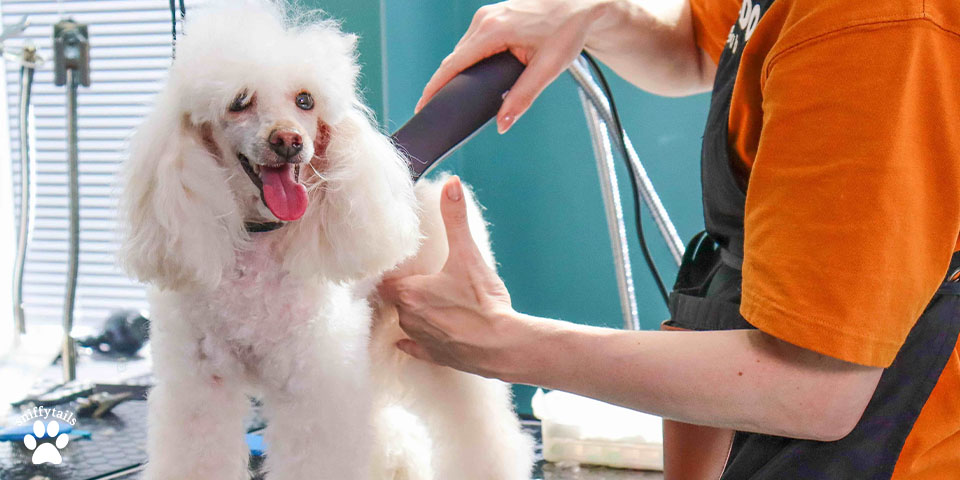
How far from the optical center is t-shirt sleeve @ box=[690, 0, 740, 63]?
0.88 meters

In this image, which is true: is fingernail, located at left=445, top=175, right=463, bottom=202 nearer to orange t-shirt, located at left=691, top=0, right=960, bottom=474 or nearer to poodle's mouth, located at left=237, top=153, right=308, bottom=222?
poodle's mouth, located at left=237, top=153, right=308, bottom=222

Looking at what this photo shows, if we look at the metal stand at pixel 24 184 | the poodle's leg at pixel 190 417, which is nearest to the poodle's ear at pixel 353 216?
the poodle's leg at pixel 190 417

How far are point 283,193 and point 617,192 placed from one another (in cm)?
69

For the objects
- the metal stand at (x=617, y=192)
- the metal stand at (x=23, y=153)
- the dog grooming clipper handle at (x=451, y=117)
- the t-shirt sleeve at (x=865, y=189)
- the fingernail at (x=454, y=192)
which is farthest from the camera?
the metal stand at (x=617, y=192)

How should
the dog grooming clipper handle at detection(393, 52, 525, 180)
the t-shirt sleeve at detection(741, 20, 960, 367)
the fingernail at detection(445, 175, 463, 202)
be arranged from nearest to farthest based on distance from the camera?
the t-shirt sleeve at detection(741, 20, 960, 367), the fingernail at detection(445, 175, 463, 202), the dog grooming clipper handle at detection(393, 52, 525, 180)

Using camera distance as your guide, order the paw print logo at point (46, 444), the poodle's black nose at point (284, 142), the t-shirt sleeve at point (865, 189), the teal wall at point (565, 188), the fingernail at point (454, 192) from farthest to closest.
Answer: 1. the teal wall at point (565, 188)
2. the paw print logo at point (46, 444)
3. the fingernail at point (454, 192)
4. the poodle's black nose at point (284, 142)
5. the t-shirt sleeve at point (865, 189)

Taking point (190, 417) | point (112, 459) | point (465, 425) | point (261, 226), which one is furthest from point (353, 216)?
point (112, 459)

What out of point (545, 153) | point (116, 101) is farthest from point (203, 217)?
point (545, 153)

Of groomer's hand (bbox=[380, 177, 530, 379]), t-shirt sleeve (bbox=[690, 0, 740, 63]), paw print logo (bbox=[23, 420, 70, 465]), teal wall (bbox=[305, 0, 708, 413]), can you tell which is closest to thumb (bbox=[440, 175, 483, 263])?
groomer's hand (bbox=[380, 177, 530, 379])

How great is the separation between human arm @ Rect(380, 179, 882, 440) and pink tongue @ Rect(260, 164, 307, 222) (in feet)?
0.45

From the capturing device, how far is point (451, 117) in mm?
749

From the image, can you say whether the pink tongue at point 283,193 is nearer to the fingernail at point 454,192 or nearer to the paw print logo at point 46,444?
the fingernail at point 454,192

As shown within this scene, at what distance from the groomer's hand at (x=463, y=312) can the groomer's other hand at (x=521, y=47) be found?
0.63ft

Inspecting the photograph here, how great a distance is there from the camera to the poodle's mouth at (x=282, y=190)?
22.0 inches
